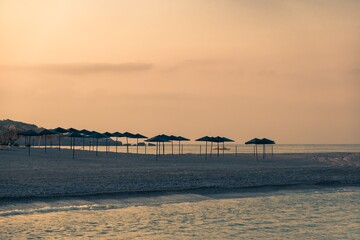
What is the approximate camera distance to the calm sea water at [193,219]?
15422mm

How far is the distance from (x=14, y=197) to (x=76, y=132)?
1567 inches

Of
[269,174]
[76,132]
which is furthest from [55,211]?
[76,132]

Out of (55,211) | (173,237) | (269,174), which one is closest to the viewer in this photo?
(173,237)

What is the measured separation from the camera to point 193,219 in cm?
1777

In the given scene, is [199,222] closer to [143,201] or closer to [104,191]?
[143,201]

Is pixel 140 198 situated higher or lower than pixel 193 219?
higher

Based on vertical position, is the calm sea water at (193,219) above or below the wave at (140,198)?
below

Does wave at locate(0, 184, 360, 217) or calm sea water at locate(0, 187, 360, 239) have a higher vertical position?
wave at locate(0, 184, 360, 217)

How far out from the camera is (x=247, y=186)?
85.7 ft

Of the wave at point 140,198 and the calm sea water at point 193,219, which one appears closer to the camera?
the calm sea water at point 193,219

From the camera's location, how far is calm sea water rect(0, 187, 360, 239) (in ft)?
50.6

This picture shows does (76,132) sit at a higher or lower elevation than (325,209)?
higher

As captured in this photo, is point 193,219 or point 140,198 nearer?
point 193,219

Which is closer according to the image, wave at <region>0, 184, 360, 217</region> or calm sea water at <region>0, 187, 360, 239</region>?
calm sea water at <region>0, 187, 360, 239</region>
